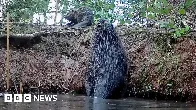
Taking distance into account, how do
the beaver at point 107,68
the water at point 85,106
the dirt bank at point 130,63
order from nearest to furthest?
the water at point 85,106 → the dirt bank at point 130,63 → the beaver at point 107,68

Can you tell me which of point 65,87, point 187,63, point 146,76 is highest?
point 187,63

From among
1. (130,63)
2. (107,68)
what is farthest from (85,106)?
(130,63)

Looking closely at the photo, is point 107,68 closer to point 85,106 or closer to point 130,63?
point 130,63

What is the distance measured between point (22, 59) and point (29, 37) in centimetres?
117

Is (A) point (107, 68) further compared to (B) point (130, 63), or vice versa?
(B) point (130, 63)

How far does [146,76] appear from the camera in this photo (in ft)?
23.5

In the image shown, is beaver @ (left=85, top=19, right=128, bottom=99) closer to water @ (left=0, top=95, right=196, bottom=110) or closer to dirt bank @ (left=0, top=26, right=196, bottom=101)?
dirt bank @ (left=0, top=26, right=196, bottom=101)

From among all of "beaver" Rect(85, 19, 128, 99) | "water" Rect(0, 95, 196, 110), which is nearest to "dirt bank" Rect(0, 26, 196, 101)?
"beaver" Rect(85, 19, 128, 99)

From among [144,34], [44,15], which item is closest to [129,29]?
[144,34]

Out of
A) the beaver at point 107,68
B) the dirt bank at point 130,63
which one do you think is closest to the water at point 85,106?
the dirt bank at point 130,63

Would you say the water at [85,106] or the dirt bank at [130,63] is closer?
the water at [85,106]

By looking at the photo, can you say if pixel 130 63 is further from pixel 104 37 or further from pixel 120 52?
pixel 104 37

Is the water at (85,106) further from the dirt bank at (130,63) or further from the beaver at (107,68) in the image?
the beaver at (107,68)

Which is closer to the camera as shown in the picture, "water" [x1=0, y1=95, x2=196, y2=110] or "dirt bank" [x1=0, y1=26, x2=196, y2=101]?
"water" [x1=0, y1=95, x2=196, y2=110]
